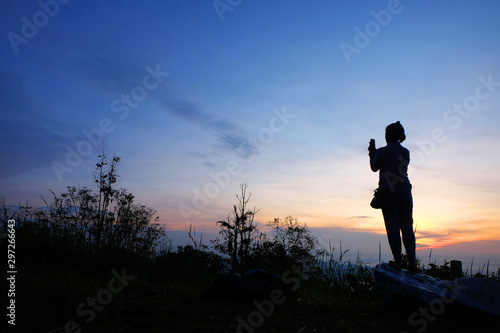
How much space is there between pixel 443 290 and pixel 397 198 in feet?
5.58

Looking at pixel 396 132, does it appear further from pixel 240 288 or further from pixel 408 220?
pixel 240 288

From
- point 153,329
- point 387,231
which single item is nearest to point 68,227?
point 153,329

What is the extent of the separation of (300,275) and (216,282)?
310cm

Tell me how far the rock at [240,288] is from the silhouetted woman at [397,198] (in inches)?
89.2

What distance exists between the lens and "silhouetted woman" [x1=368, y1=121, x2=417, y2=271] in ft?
21.3

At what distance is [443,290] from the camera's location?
5.93 metres

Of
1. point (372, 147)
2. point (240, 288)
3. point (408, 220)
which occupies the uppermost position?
point (372, 147)

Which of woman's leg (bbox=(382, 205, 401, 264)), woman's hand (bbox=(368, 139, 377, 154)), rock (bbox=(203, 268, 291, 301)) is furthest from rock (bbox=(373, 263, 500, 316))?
woman's hand (bbox=(368, 139, 377, 154))

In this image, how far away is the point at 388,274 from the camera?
6.18m

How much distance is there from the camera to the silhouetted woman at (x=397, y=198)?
6.50m

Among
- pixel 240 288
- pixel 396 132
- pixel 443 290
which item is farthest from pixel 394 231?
pixel 240 288

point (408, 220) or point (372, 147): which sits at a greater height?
point (372, 147)

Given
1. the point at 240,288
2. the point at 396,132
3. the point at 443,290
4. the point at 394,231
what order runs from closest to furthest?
the point at 443,290 < the point at 240,288 < the point at 394,231 < the point at 396,132

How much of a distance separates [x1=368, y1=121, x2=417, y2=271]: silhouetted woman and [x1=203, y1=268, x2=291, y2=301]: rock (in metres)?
2.27
